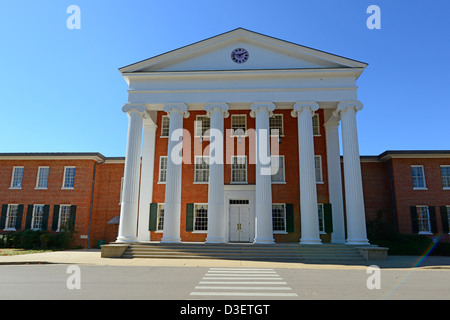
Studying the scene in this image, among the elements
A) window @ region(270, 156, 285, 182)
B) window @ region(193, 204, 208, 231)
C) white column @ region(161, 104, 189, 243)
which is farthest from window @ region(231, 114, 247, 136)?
window @ region(193, 204, 208, 231)

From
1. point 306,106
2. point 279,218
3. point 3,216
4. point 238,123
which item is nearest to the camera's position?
point 306,106

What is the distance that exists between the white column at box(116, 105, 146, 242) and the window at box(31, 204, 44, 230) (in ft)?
35.2

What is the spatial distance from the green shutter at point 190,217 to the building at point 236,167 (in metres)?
0.07

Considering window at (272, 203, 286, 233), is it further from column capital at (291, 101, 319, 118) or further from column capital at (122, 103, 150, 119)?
column capital at (122, 103, 150, 119)

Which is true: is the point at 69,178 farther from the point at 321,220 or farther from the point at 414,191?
the point at 414,191

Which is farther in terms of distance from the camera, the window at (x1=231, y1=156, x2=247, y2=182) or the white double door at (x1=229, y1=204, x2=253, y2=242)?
the window at (x1=231, y1=156, x2=247, y2=182)

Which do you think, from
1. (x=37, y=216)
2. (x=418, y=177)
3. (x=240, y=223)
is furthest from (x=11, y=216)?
(x=418, y=177)

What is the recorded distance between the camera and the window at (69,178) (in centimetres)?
2927

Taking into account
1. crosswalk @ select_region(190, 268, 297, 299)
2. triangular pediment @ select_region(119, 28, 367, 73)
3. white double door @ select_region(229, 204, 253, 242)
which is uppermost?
triangular pediment @ select_region(119, 28, 367, 73)

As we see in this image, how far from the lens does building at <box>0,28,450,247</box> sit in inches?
858

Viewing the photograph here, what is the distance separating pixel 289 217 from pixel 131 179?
1169cm

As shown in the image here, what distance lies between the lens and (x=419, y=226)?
89.8 feet

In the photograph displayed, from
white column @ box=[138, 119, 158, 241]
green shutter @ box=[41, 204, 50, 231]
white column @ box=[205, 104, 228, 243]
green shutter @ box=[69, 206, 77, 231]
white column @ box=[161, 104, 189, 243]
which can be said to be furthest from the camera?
green shutter @ box=[41, 204, 50, 231]

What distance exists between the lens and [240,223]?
25797 millimetres
